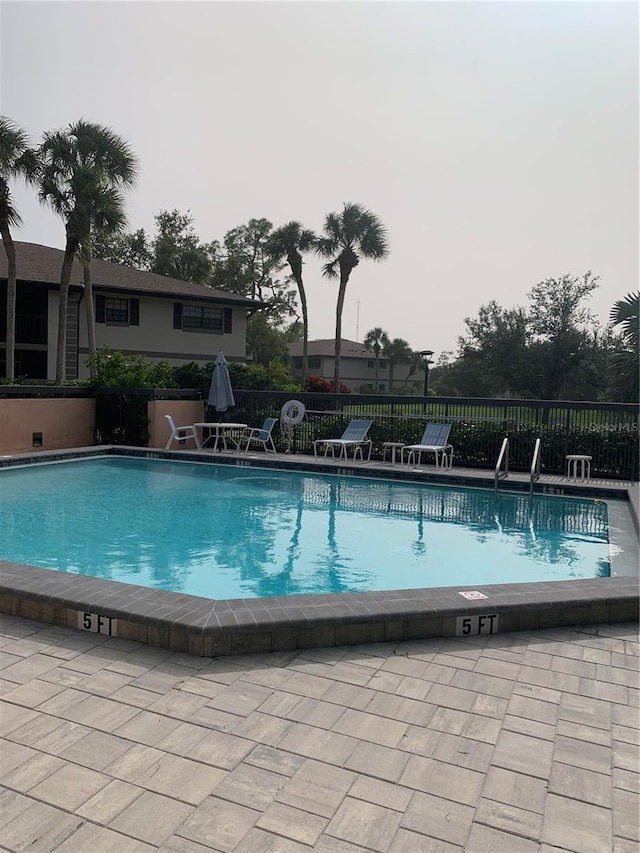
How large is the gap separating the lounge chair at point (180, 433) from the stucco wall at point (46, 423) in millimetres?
2013

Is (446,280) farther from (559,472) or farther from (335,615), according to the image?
(335,615)

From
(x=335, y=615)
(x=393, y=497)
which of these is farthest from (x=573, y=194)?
(x=335, y=615)

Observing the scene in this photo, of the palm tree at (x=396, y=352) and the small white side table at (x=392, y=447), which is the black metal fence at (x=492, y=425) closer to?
the small white side table at (x=392, y=447)

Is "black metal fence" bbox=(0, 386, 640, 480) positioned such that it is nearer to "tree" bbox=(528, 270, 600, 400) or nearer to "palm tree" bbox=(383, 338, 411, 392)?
"tree" bbox=(528, 270, 600, 400)

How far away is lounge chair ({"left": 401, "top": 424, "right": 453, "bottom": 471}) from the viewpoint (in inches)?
488

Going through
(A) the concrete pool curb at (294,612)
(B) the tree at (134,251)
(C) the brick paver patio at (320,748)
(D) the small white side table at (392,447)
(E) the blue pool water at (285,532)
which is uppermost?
(B) the tree at (134,251)

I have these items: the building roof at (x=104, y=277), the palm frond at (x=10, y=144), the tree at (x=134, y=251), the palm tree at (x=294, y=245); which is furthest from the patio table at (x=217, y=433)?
the tree at (x=134, y=251)

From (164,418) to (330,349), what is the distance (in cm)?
4072

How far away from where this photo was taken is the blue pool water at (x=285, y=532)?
642 centimetres

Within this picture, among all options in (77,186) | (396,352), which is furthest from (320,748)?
(396,352)

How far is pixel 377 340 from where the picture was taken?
54375 mm

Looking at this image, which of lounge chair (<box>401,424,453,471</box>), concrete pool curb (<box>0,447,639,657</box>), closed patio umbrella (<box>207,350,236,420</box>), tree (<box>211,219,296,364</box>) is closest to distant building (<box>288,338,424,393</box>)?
tree (<box>211,219,296,364</box>)

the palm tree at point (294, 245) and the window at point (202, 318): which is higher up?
the palm tree at point (294, 245)

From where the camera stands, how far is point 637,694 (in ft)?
10.6
